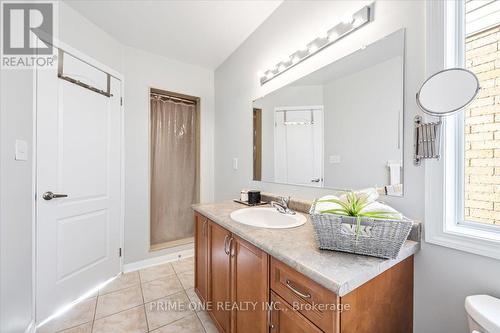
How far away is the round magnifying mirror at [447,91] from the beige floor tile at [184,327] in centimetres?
188

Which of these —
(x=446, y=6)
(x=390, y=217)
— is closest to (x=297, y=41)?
(x=446, y=6)

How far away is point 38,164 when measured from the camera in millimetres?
1565

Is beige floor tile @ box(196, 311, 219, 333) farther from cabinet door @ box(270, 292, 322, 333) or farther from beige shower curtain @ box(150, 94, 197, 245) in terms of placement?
beige shower curtain @ box(150, 94, 197, 245)

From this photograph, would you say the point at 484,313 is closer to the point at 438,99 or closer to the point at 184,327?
the point at 438,99

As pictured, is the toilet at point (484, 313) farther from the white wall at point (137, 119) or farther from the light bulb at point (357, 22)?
the white wall at point (137, 119)

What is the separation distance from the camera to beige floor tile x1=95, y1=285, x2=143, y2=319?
5.56 feet

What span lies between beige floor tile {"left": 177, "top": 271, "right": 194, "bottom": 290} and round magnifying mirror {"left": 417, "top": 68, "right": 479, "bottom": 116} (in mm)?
2268

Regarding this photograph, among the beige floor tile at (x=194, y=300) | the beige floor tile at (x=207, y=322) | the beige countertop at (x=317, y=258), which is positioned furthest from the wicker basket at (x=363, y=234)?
the beige floor tile at (x=194, y=300)

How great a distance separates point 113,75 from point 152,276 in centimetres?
212

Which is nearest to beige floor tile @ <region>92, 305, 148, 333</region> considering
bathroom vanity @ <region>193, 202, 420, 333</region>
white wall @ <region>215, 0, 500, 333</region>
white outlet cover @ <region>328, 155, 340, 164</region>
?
bathroom vanity @ <region>193, 202, 420, 333</region>

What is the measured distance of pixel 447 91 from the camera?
835 millimetres

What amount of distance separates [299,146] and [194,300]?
1.58m

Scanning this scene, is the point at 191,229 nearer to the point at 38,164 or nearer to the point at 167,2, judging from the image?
the point at 38,164

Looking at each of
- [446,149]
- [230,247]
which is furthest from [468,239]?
[230,247]
